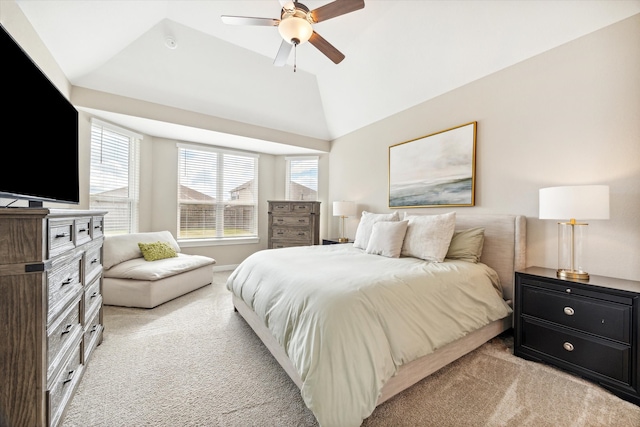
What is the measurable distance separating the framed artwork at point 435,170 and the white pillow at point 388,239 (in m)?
0.82

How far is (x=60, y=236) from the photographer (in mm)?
1244

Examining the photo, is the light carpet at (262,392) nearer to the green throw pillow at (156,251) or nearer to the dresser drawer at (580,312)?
the dresser drawer at (580,312)

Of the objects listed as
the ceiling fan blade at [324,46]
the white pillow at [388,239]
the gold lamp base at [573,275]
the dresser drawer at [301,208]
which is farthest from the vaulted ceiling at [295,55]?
the gold lamp base at [573,275]

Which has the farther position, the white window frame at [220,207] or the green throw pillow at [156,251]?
the white window frame at [220,207]

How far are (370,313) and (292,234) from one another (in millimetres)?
3376

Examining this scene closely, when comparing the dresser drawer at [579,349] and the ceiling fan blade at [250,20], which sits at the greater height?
the ceiling fan blade at [250,20]

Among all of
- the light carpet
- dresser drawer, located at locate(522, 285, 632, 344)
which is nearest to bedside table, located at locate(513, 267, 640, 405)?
dresser drawer, located at locate(522, 285, 632, 344)

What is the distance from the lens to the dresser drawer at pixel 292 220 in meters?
4.61

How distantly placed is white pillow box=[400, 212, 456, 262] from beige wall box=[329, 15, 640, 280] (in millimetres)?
632

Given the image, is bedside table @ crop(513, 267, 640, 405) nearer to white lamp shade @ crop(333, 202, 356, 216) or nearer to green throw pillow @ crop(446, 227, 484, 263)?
green throw pillow @ crop(446, 227, 484, 263)

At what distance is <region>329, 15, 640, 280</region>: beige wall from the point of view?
1.86 meters

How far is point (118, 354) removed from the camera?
196 centimetres

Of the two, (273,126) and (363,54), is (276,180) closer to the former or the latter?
(273,126)

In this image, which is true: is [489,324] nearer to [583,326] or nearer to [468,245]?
[583,326]
